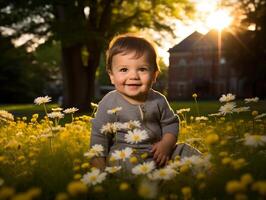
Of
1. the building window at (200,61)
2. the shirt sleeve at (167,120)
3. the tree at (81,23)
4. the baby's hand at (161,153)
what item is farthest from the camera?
the building window at (200,61)

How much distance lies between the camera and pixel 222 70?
2041 inches

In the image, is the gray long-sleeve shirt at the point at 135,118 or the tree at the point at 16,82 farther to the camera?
the tree at the point at 16,82

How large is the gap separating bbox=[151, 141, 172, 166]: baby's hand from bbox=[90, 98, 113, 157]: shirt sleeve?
37 centimetres

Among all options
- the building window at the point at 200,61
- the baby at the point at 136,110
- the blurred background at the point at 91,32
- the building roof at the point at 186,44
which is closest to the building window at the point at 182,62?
the building roof at the point at 186,44

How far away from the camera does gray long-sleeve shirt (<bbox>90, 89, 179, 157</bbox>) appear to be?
338 centimetres

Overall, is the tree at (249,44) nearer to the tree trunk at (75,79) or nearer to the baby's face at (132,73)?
the tree trunk at (75,79)

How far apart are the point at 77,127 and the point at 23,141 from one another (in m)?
0.54

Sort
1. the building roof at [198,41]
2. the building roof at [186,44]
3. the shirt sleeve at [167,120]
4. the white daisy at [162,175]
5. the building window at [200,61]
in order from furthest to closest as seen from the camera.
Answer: the building roof at [186,44] → the building window at [200,61] → the building roof at [198,41] → the shirt sleeve at [167,120] → the white daisy at [162,175]

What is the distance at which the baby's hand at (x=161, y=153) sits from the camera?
324cm

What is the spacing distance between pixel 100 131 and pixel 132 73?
507 mm

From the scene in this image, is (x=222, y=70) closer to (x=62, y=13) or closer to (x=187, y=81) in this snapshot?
(x=187, y=81)

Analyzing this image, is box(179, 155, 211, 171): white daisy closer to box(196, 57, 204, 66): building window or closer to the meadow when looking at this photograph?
the meadow

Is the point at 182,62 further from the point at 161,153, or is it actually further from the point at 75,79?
the point at 161,153

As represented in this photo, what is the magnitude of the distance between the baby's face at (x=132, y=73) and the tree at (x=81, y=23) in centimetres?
1090
